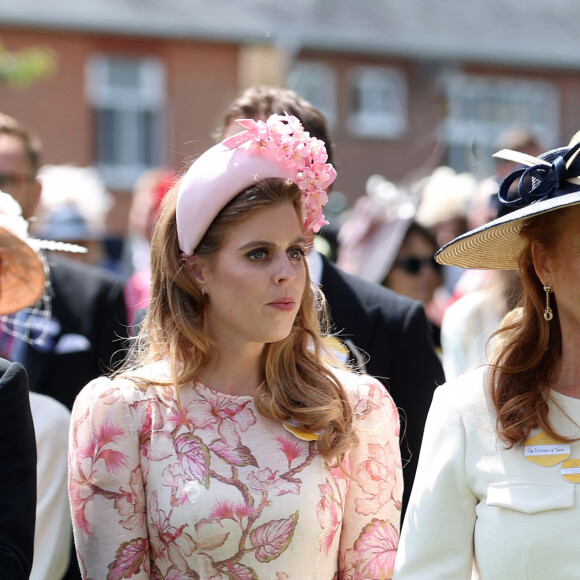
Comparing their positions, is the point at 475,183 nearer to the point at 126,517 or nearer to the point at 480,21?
the point at 126,517

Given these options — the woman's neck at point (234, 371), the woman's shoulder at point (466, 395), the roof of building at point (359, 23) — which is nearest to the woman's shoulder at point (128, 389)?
the woman's neck at point (234, 371)

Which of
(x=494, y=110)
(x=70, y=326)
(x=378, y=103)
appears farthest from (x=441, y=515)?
(x=494, y=110)

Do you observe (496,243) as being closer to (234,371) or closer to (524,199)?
(524,199)

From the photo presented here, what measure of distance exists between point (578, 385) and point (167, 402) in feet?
3.64

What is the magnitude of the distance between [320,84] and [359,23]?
1597mm

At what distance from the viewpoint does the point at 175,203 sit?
139 inches

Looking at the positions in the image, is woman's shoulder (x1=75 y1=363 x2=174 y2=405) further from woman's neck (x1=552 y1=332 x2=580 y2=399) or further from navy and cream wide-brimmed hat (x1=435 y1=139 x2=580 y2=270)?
woman's neck (x1=552 y1=332 x2=580 y2=399)

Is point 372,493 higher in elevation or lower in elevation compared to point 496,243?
lower

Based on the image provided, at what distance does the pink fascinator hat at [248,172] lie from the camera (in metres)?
3.37

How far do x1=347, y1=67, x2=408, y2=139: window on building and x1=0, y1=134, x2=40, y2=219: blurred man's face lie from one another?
19903 mm

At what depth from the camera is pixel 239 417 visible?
3342mm

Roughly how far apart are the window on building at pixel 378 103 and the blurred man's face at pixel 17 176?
65.3ft

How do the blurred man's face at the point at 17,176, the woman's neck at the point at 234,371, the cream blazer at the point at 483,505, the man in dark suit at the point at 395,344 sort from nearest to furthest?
the cream blazer at the point at 483,505 < the woman's neck at the point at 234,371 < the man in dark suit at the point at 395,344 < the blurred man's face at the point at 17,176

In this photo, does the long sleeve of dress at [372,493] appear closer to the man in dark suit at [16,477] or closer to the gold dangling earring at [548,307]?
the gold dangling earring at [548,307]
